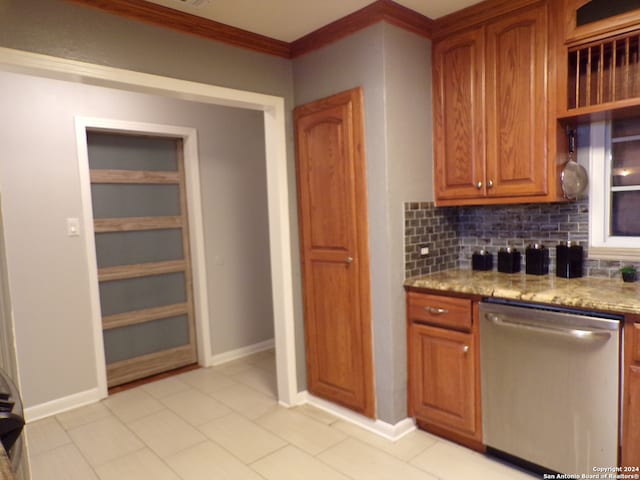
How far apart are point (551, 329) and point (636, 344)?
1.00 ft

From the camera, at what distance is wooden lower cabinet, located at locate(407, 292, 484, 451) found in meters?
2.22

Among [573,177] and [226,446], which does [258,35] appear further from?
[226,446]

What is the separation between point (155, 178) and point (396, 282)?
2235 millimetres

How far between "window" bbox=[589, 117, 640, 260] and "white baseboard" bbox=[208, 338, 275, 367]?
2.91 metres

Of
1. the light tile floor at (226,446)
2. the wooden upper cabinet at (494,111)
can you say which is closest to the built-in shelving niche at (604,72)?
the wooden upper cabinet at (494,111)

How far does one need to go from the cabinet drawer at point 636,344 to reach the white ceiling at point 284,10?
175 centimetres

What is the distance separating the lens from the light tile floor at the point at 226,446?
7.14 ft

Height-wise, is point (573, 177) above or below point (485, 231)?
above

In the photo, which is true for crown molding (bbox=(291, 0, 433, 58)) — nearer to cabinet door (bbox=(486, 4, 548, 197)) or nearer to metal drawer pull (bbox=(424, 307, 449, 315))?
cabinet door (bbox=(486, 4, 548, 197))

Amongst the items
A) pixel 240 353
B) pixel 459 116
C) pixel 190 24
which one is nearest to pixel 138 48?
pixel 190 24

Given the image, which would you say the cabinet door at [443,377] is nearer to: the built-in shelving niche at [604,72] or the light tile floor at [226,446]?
the light tile floor at [226,446]

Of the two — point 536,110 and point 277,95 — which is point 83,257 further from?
point 536,110

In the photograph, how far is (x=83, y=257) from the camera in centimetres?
303

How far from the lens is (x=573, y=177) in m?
2.24
